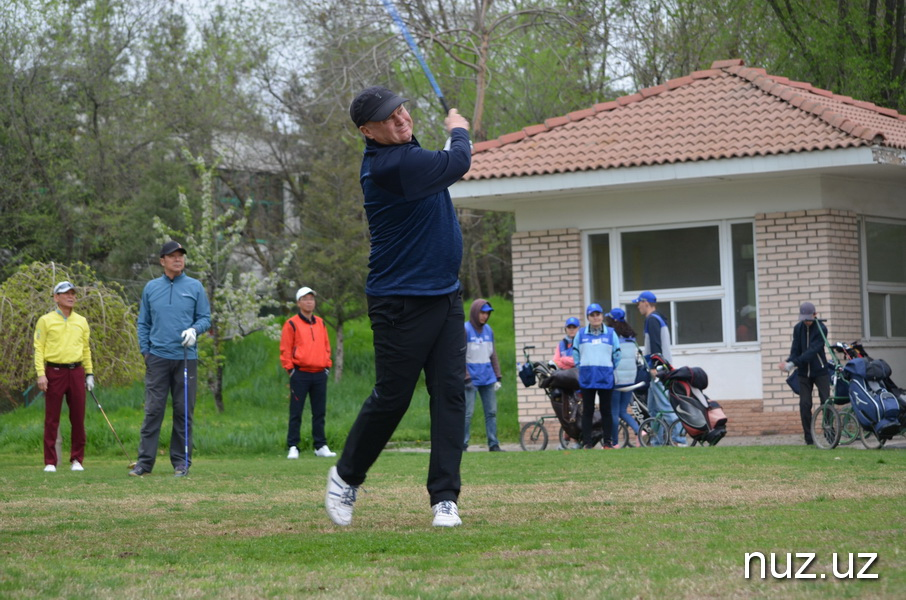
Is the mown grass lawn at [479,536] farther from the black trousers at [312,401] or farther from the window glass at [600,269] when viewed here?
the window glass at [600,269]

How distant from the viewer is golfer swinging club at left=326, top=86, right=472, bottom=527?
6.31 metres

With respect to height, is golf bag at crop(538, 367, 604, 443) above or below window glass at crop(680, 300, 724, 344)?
below

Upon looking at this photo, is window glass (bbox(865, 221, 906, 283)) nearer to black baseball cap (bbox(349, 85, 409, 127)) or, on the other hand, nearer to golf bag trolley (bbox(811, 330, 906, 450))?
golf bag trolley (bbox(811, 330, 906, 450))

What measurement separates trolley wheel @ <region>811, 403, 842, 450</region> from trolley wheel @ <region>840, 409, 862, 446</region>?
65 millimetres

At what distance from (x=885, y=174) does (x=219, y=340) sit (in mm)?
14802

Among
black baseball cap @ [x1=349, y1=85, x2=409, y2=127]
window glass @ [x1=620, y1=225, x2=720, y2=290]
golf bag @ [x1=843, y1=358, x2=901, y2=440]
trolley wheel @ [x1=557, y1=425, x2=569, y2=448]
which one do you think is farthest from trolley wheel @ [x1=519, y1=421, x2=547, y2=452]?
black baseball cap @ [x1=349, y1=85, x2=409, y2=127]

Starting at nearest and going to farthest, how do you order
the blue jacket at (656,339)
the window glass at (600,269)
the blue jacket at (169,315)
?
the blue jacket at (169,315) → the blue jacket at (656,339) → the window glass at (600,269)

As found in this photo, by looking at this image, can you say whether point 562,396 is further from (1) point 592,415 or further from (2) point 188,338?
(2) point 188,338

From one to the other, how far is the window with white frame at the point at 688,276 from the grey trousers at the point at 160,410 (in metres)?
8.31

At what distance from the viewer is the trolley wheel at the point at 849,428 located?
13234 mm

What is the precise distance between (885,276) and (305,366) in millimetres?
8457

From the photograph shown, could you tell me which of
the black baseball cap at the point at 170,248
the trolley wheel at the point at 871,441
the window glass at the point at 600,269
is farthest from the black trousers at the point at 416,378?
the window glass at the point at 600,269

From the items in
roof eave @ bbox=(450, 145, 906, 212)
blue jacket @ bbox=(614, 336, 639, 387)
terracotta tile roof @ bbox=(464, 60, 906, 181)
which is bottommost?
blue jacket @ bbox=(614, 336, 639, 387)

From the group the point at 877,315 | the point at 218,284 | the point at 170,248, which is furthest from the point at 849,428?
the point at 218,284
